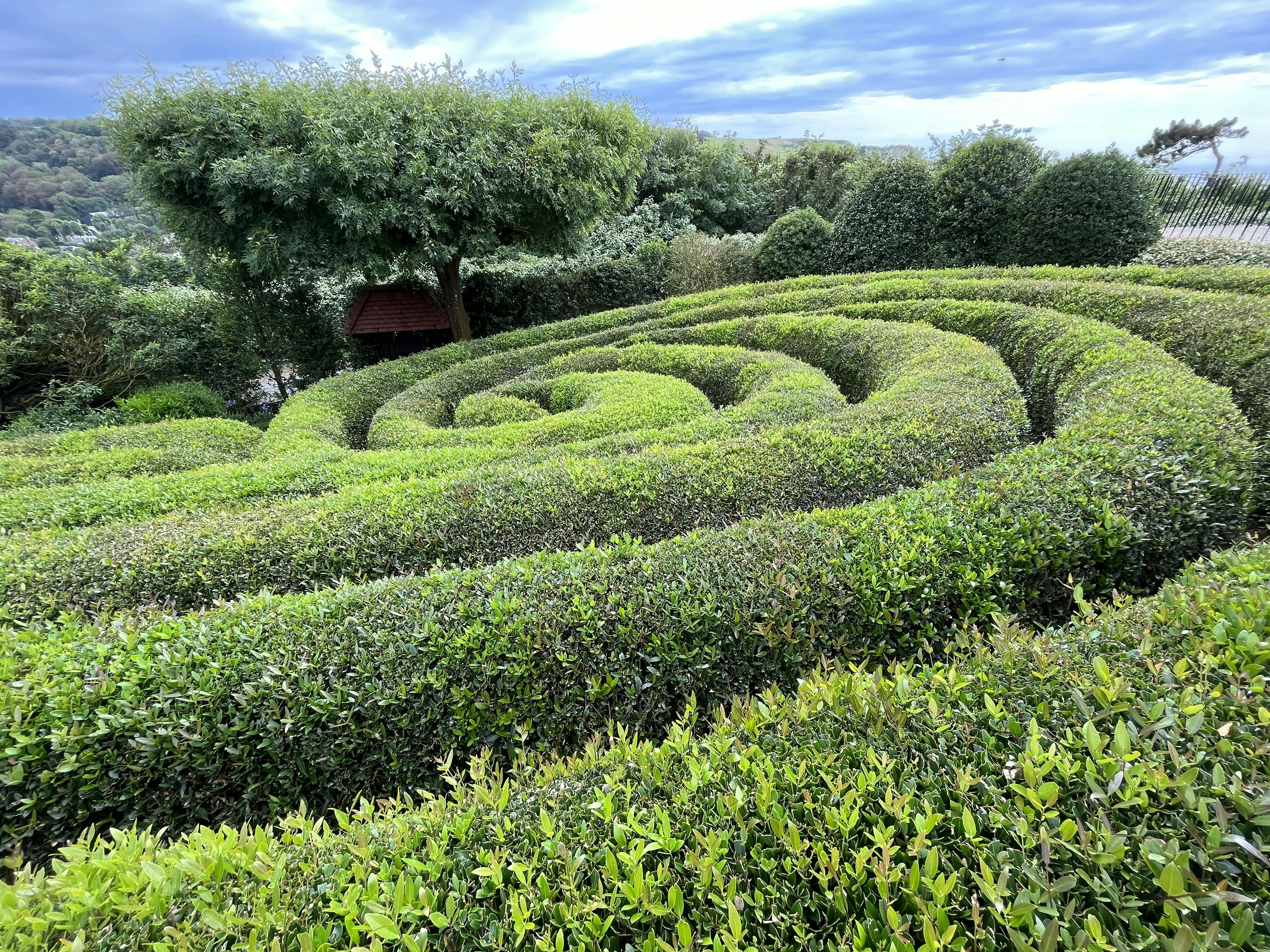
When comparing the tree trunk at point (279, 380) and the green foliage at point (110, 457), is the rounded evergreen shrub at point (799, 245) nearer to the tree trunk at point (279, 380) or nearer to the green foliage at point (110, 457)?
the green foliage at point (110, 457)

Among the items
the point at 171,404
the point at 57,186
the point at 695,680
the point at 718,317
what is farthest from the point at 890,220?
the point at 57,186

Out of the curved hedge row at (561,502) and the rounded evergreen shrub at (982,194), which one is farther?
the rounded evergreen shrub at (982,194)

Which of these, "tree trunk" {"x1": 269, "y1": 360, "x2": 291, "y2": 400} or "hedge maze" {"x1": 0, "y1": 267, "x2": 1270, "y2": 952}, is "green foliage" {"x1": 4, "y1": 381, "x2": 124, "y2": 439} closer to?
"tree trunk" {"x1": 269, "y1": 360, "x2": 291, "y2": 400}

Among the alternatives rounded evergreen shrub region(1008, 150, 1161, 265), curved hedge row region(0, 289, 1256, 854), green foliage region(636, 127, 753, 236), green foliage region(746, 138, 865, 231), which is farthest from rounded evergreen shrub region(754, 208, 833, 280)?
curved hedge row region(0, 289, 1256, 854)

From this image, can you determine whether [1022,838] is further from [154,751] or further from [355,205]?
[355,205]

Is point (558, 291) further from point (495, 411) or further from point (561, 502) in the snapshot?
point (561, 502)

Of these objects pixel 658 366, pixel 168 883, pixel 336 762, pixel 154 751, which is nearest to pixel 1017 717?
pixel 168 883

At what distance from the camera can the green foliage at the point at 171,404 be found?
598 inches

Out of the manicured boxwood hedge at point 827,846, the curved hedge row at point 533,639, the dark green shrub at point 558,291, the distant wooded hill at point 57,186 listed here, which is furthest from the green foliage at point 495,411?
the distant wooded hill at point 57,186

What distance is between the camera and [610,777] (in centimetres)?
215

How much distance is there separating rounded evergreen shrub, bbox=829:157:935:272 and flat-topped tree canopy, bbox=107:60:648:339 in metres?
7.02

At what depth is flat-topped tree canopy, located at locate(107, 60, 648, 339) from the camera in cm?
1155

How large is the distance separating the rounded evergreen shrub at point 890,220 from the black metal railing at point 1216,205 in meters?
7.77

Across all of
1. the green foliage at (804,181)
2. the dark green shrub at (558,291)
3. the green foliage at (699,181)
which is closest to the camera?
the dark green shrub at (558,291)
